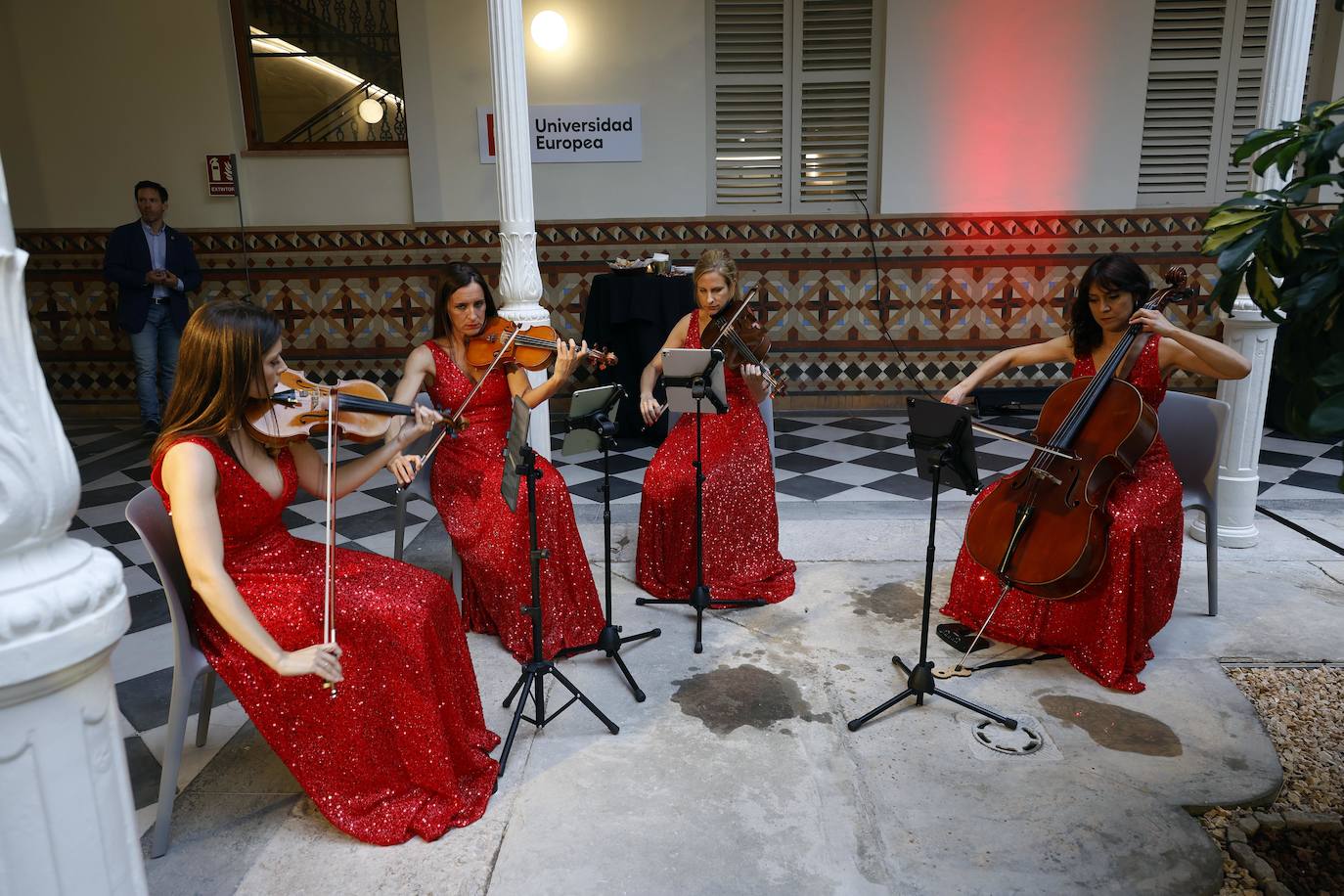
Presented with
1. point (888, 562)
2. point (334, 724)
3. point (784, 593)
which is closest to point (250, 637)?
point (334, 724)

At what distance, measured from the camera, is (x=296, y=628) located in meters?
2.05

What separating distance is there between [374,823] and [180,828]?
47 centimetres

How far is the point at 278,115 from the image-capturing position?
21.2ft

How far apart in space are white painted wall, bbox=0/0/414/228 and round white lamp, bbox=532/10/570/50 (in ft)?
4.19

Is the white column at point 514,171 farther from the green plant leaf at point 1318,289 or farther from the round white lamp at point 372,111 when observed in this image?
the round white lamp at point 372,111

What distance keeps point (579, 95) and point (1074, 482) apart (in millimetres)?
4788

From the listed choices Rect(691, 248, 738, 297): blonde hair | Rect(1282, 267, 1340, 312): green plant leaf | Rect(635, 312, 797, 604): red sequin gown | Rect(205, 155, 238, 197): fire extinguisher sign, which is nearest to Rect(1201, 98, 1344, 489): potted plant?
Rect(1282, 267, 1340, 312): green plant leaf

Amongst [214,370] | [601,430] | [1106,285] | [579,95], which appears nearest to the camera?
[214,370]

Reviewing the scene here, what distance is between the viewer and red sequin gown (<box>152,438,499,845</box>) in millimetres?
2043

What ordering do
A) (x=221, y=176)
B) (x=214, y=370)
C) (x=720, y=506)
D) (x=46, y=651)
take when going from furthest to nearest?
1. (x=221, y=176)
2. (x=720, y=506)
3. (x=214, y=370)
4. (x=46, y=651)

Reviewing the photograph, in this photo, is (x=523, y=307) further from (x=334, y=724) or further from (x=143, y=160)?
(x=143, y=160)

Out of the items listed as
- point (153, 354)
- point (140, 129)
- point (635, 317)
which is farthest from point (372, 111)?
point (635, 317)

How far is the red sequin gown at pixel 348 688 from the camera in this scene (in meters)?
2.04

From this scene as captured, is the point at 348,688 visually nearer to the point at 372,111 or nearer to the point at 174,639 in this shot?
the point at 174,639
